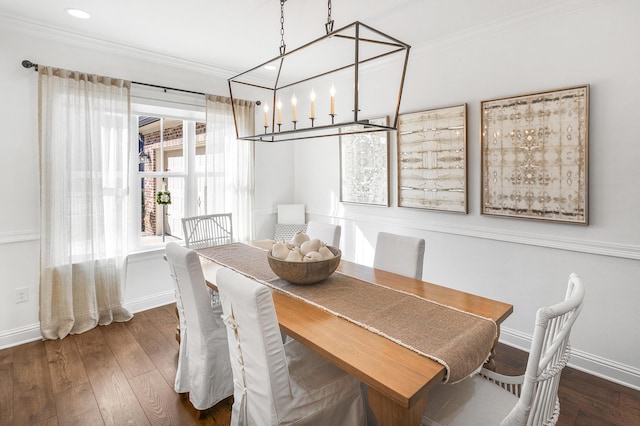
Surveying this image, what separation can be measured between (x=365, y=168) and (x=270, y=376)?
285 centimetres

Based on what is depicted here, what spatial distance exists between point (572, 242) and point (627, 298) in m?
0.46

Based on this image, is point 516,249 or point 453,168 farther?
point 453,168

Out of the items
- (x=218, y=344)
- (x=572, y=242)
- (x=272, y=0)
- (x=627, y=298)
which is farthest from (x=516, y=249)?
(x=272, y=0)

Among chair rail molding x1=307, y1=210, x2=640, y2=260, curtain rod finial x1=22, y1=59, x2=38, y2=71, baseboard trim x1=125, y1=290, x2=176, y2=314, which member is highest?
curtain rod finial x1=22, y1=59, x2=38, y2=71

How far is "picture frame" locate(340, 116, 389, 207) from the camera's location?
371 cm

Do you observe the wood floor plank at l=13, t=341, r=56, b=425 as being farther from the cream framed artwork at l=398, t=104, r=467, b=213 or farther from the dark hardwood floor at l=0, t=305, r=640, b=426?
the cream framed artwork at l=398, t=104, r=467, b=213

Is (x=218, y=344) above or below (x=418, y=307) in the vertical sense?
below

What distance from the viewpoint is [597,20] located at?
7.66ft

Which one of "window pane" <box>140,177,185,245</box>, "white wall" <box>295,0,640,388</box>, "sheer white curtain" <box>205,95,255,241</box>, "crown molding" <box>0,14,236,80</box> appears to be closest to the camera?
"white wall" <box>295,0,640,388</box>

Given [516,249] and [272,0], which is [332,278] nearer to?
[516,249]

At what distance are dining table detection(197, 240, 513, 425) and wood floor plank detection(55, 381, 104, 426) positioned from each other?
1006 millimetres

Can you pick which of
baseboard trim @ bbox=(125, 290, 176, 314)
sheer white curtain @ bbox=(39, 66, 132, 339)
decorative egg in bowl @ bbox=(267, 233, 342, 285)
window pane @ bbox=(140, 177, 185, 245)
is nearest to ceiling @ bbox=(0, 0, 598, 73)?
sheer white curtain @ bbox=(39, 66, 132, 339)

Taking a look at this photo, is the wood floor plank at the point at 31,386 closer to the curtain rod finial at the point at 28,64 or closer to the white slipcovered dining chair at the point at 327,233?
the white slipcovered dining chair at the point at 327,233

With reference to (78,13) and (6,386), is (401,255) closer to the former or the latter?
(6,386)
